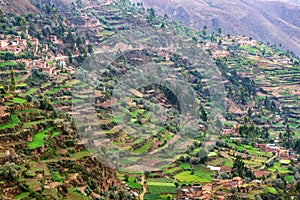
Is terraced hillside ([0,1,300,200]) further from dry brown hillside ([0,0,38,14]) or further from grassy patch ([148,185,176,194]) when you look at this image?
dry brown hillside ([0,0,38,14])

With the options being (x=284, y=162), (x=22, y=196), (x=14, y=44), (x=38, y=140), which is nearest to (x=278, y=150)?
(x=284, y=162)

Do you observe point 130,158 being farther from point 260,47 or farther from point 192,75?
point 260,47

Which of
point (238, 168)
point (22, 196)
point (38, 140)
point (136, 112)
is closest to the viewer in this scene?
point (22, 196)

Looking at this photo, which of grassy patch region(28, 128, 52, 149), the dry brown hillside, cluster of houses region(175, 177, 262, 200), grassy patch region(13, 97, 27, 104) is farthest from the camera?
the dry brown hillside

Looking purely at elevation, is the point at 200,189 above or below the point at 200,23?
below

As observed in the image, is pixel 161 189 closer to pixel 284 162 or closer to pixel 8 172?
pixel 8 172

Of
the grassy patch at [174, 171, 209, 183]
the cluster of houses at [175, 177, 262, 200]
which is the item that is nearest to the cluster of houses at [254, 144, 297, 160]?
the cluster of houses at [175, 177, 262, 200]

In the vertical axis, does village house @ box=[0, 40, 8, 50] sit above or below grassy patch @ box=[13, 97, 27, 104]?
above

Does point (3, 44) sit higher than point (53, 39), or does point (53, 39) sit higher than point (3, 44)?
point (53, 39)

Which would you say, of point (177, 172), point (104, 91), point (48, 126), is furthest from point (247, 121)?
point (48, 126)
